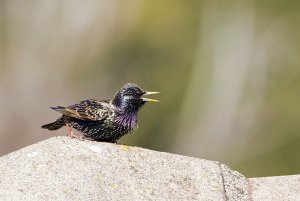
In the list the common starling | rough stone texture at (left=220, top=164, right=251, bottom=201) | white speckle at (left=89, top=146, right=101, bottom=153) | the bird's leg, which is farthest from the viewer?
the common starling

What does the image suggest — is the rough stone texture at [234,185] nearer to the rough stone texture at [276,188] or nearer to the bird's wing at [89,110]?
the rough stone texture at [276,188]

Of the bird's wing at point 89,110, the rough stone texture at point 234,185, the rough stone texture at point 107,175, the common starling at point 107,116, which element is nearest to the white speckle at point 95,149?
the rough stone texture at point 107,175

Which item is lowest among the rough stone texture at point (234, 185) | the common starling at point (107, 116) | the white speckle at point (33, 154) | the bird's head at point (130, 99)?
the white speckle at point (33, 154)

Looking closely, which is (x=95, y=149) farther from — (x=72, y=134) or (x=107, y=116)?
(x=107, y=116)

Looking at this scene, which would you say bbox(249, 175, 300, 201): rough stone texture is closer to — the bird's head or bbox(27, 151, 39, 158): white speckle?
the bird's head

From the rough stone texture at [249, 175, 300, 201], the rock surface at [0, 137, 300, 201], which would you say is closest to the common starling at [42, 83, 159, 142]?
the rock surface at [0, 137, 300, 201]

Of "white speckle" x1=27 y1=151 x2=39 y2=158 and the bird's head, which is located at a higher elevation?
the bird's head

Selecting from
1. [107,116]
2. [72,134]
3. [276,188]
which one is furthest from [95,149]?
[276,188]
